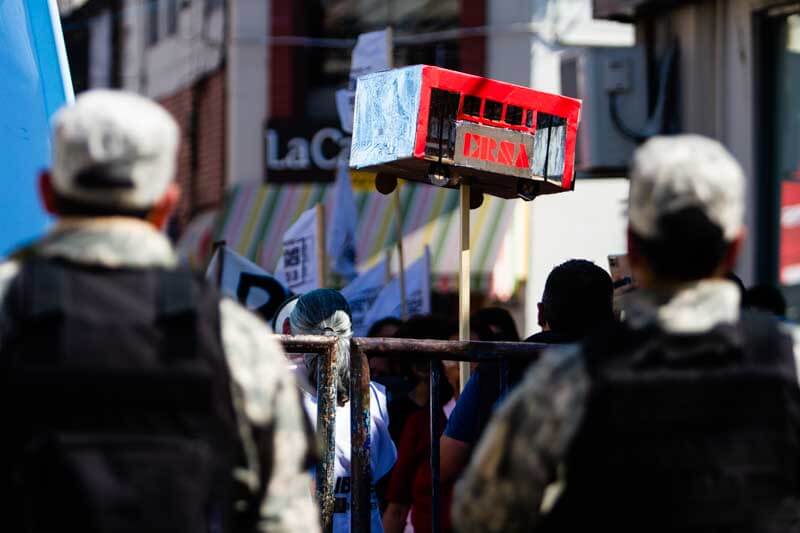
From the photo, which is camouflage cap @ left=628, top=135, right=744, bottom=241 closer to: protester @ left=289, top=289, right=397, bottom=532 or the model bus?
protester @ left=289, top=289, right=397, bottom=532

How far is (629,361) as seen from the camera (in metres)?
2.81

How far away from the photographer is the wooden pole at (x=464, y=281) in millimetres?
5301

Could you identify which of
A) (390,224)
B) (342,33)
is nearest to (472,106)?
(390,224)

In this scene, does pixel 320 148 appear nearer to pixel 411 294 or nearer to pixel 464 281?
pixel 411 294

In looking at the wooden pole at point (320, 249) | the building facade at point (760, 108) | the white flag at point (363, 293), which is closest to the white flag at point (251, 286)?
the wooden pole at point (320, 249)

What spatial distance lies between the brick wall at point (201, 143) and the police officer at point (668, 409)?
16807 millimetres

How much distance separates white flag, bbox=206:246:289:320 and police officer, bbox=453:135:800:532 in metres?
5.37

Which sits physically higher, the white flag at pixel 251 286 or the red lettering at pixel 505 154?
the red lettering at pixel 505 154

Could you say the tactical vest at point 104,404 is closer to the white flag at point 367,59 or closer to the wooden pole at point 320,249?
the wooden pole at point 320,249

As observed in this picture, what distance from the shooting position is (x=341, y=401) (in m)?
5.23

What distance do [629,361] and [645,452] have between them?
0.58ft

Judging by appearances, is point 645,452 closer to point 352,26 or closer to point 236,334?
point 236,334

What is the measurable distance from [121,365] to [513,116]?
114 inches

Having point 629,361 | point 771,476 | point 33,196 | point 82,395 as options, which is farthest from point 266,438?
point 33,196
